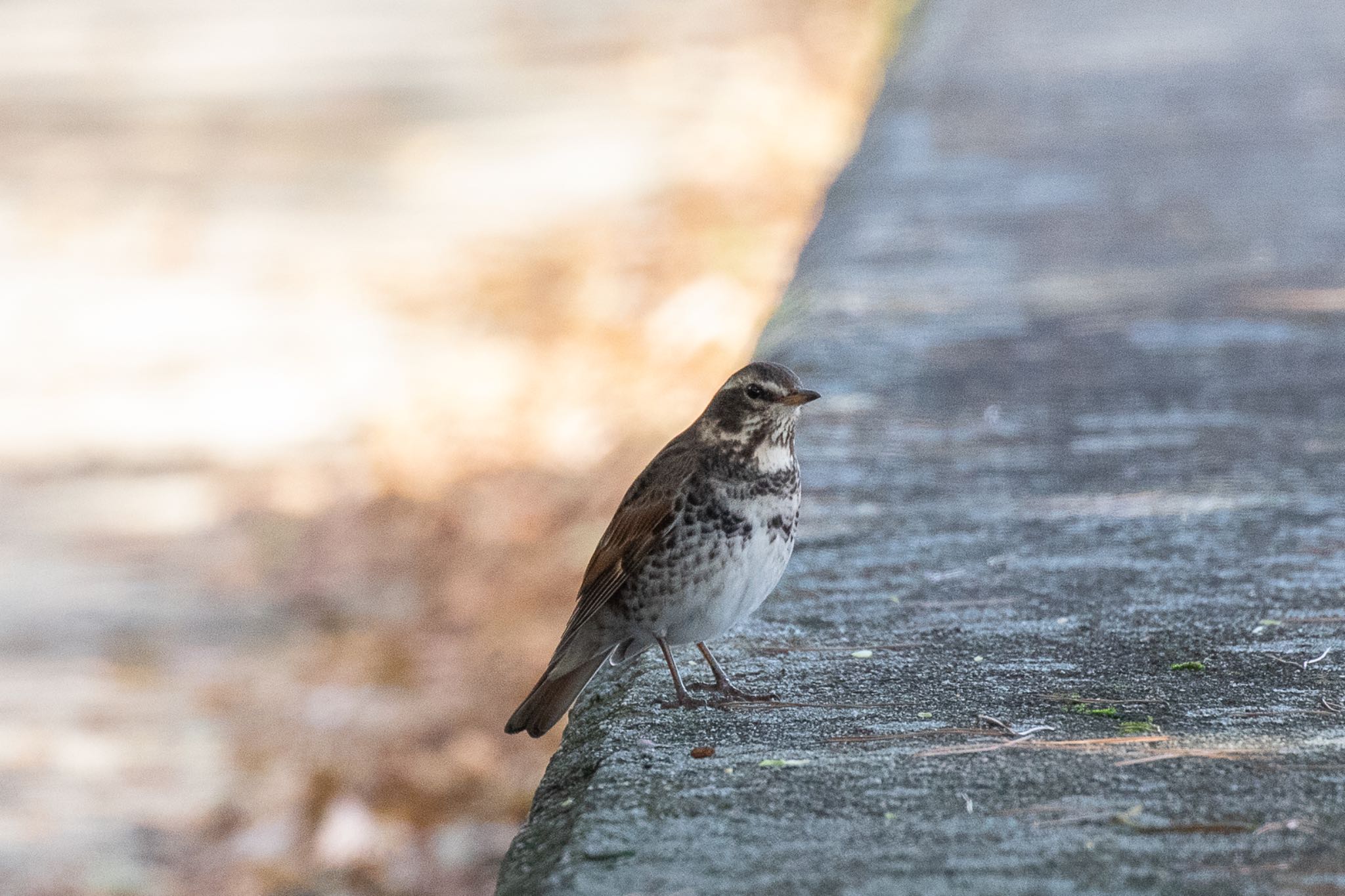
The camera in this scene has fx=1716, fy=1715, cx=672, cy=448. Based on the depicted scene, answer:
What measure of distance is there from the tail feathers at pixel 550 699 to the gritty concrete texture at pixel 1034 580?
0.05 metres

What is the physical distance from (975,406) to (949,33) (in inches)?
291

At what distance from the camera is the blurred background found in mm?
5164

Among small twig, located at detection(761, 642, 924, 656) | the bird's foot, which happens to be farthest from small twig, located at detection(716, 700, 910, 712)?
small twig, located at detection(761, 642, 924, 656)

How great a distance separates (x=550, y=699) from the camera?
3072mm

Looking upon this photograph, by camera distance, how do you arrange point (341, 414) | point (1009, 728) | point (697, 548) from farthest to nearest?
point (341, 414), point (697, 548), point (1009, 728)

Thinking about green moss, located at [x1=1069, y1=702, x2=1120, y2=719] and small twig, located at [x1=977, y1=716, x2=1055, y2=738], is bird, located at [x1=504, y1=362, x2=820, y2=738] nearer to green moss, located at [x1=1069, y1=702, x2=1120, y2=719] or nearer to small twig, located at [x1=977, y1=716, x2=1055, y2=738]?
small twig, located at [x1=977, y1=716, x2=1055, y2=738]

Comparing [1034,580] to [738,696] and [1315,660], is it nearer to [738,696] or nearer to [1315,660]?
[1315,660]

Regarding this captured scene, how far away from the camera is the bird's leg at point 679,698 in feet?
9.45

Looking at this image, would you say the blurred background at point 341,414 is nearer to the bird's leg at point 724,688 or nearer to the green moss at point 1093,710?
the bird's leg at point 724,688

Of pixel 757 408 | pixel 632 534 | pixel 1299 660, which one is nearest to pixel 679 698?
pixel 632 534

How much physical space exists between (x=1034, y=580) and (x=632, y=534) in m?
0.88

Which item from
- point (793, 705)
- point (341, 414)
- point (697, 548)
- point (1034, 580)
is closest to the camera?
point (793, 705)

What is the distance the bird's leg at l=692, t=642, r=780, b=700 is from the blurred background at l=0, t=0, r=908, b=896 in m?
1.86

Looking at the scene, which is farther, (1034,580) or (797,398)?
(1034,580)
